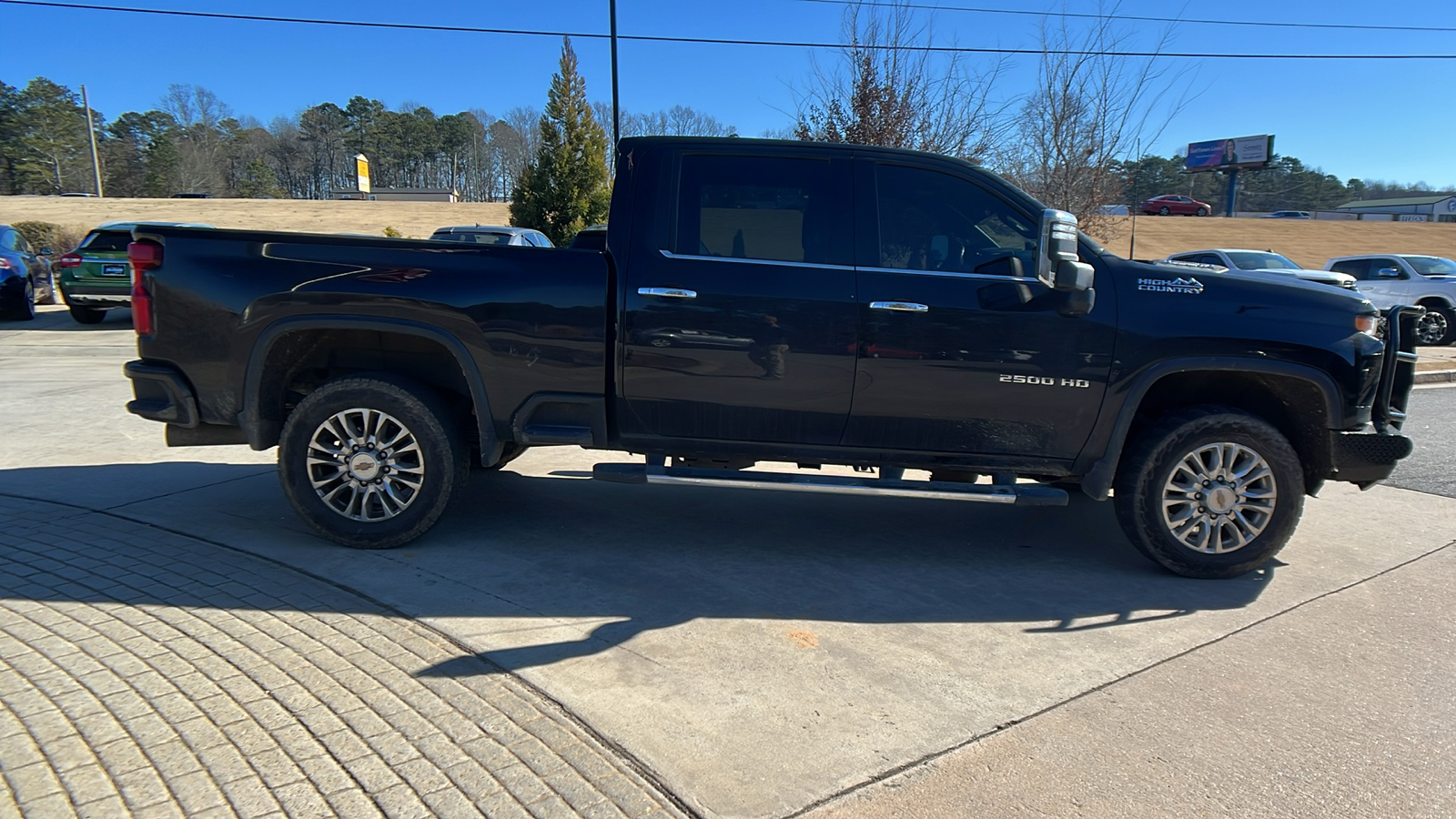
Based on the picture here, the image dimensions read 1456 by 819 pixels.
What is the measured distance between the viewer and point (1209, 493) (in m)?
4.61

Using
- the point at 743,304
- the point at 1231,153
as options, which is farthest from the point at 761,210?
the point at 1231,153

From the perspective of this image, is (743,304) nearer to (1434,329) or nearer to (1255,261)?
(1255,261)

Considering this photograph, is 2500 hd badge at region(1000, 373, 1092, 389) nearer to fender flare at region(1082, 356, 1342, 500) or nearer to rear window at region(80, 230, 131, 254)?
fender flare at region(1082, 356, 1342, 500)

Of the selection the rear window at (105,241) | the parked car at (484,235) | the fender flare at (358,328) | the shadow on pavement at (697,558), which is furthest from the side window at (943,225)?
the rear window at (105,241)

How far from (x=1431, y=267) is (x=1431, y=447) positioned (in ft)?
40.4

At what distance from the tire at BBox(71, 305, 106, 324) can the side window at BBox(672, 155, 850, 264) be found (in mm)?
15442

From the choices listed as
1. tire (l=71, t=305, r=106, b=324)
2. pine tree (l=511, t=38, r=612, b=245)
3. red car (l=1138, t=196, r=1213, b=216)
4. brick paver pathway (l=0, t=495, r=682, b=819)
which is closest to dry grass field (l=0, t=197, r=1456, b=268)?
red car (l=1138, t=196, r=1213, b=216)

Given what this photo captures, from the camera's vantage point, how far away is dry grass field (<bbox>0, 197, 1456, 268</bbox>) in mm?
42125

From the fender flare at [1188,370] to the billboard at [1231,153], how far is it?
82.7 metres

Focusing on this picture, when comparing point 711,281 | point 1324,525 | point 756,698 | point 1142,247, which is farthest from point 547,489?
point 1142,247

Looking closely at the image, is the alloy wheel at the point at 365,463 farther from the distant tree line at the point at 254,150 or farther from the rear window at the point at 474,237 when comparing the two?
the distant tree line at the point at 254,150

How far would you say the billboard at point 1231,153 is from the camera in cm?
7325

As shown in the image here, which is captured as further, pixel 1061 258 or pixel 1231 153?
pixel 1231 153

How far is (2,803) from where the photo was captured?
2.45 meters
